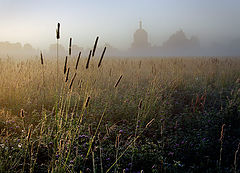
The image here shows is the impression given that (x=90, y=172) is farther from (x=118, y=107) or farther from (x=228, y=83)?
(x=228, y=83)

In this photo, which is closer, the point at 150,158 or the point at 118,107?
the point at 150,158

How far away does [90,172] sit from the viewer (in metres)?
2.23

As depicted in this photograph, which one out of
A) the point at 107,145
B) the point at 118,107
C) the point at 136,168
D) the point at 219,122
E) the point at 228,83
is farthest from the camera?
the point at 228,83

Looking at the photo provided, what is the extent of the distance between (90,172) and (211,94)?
450 centimetres

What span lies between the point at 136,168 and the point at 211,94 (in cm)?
→ 403

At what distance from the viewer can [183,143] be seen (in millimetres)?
2939

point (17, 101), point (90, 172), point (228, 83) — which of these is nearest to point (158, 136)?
point (90, 172)

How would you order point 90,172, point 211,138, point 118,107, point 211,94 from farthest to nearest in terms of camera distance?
point 211,94 → point 118,107 → point 211,138 → point 90,172

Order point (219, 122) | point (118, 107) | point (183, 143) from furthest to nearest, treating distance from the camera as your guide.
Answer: point (118, 107)
point (219, 122)
point (183, 143)

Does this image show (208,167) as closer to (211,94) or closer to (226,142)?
(226,142)

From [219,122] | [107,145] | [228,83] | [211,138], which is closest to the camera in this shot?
[107,145]

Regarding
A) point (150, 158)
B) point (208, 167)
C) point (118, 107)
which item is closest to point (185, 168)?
point (208, 167)

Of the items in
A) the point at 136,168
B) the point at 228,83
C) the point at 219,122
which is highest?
the point at 228,83

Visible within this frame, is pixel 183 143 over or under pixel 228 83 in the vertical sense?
under
